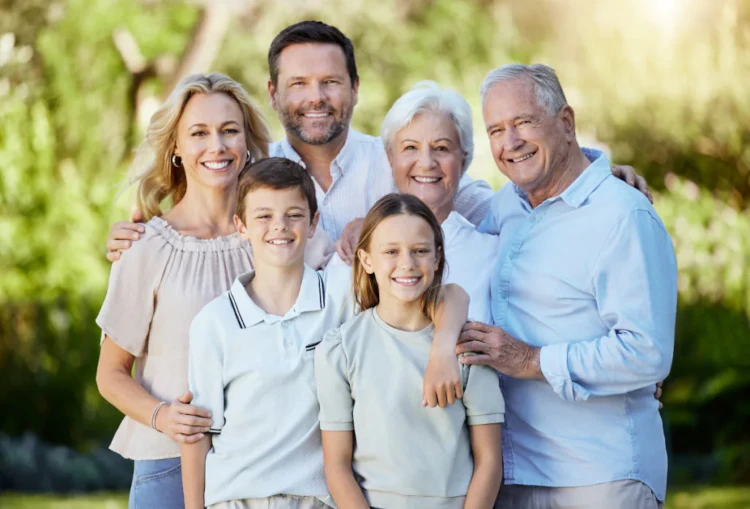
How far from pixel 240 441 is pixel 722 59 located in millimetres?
8545

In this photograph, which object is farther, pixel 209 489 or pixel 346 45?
pixel 346 45

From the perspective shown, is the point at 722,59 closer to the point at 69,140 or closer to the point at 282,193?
the point at 69,140

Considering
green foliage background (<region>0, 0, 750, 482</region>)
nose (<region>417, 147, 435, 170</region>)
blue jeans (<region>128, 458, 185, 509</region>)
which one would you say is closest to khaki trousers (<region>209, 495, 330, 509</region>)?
blue jeans (<region>128, 458, 185, 509</region>)

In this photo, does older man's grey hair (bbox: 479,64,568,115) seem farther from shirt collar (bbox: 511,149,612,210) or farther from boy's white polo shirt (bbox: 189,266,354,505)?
boy's white polo shirt (bbox: 189,266,354,505)

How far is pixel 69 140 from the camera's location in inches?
369

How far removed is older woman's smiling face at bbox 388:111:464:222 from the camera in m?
2.92

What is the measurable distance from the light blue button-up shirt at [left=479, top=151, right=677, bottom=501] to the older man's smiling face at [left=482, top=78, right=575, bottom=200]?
88 millimetres

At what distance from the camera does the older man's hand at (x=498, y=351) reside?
8.10 feet

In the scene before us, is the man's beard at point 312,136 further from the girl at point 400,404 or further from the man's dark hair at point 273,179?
the girl at point 400,404

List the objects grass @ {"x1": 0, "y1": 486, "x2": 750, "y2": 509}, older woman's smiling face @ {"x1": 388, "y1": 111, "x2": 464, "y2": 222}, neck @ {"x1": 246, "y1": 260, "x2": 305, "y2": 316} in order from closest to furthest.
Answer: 1. neck @ {"x1": 246, "y1": 260, "x2": 305, "y2": 316}
2. older woman's smiling face @ {"x1": 388, "y1": 111, "x2": 464, "y2": 222}
3. grass @ {"x1": 0, "y1": 486, "x2": 750, "y2": 509}

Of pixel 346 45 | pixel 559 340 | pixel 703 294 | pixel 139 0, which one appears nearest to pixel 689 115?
pixel 703 294

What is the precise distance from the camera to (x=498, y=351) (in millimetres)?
2500

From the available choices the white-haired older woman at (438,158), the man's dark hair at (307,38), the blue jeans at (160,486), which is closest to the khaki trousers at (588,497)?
the white-haired older woman at (438,158)

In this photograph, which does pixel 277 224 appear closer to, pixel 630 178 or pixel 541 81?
pixel 541 81
